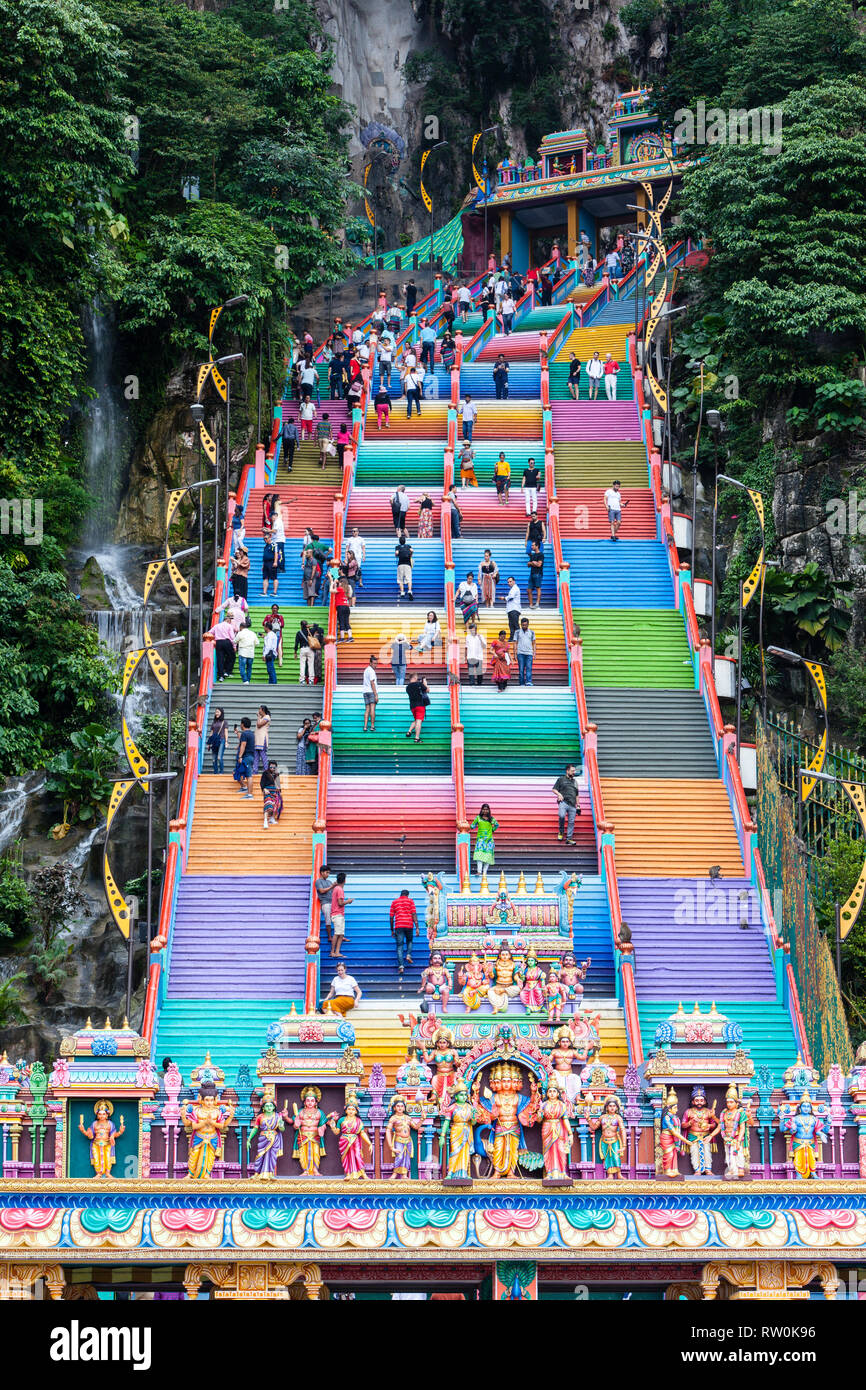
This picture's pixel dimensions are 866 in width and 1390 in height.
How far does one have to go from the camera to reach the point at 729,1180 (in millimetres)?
20391

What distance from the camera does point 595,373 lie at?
1761 inches

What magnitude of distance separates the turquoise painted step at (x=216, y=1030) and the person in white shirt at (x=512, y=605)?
968 centimetres

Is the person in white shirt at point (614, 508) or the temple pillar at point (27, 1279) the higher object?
the person in white shirt at point (614, 508)

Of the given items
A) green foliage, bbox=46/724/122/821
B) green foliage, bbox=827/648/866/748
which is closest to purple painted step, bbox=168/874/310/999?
green foliage, bbox=46/724/122/821

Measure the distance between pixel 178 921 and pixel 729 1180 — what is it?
10966mm

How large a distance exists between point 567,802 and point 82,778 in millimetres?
9673

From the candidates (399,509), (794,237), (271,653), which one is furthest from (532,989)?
(794,237)

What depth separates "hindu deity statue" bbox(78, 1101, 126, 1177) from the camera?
806 inches

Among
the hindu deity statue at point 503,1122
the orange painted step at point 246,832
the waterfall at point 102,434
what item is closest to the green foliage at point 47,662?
the waterfall at point 102,434

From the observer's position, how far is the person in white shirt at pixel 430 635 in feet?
112

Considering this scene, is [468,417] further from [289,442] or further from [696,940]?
[696,940]

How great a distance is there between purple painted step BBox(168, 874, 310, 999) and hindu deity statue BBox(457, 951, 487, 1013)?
15.2 feet

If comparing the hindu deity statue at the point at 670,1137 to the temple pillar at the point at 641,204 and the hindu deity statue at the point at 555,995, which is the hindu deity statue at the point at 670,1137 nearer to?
the hindu deity statue at the point at 555,995
